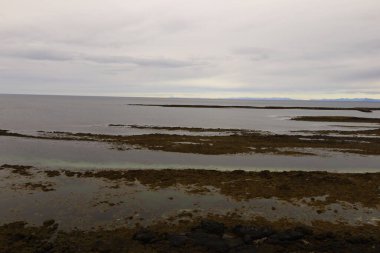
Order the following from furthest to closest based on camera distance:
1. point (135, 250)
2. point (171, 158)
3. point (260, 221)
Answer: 1. point (171, 158)
2. point (260, 221)
3. point (135, 250)

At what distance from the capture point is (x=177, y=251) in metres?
11.6

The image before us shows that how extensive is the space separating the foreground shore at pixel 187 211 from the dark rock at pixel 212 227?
42mm

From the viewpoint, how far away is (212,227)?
533 inches

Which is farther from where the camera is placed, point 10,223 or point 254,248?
point 10,223

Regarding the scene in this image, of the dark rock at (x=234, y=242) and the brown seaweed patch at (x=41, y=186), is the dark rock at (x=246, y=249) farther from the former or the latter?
the brown seaweed patch at (x=41, y=186)

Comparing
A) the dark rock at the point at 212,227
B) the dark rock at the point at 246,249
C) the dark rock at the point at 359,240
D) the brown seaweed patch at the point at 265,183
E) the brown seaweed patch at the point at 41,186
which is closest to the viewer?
the dark rock at the point at 246,249

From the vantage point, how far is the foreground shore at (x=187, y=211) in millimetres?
12250

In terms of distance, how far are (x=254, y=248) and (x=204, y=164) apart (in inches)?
625

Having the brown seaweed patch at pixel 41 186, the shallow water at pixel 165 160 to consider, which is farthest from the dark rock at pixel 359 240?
the brown seaweed patch at pixel 41 186

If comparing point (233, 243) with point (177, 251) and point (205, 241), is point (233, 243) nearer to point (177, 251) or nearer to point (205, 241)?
point (205, 241)

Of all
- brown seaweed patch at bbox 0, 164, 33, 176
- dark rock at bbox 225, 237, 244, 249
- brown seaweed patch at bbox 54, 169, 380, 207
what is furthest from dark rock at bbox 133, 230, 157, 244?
brown seaweed patch at bbox 0, 164, 33, 176

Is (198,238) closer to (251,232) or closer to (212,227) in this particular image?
(212,227)

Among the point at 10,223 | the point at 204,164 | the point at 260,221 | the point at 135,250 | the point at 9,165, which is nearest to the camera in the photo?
the point at 135,250

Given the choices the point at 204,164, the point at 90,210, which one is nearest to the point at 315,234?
the point at 90,210
